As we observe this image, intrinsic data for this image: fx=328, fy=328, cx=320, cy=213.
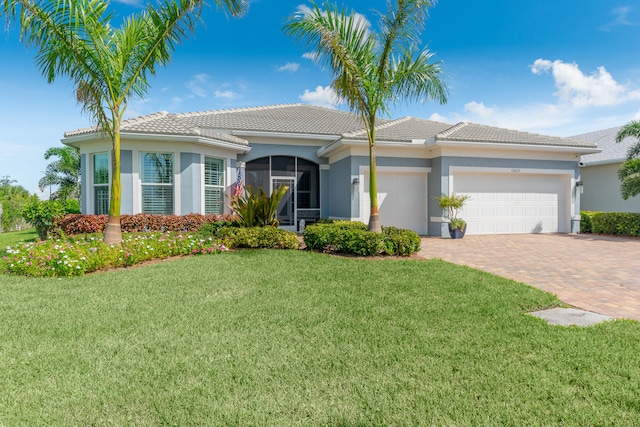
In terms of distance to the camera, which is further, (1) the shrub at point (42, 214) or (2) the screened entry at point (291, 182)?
(2) the screened entry at point (291, 182)

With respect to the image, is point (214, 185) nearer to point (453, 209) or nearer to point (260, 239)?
point (260, 239)

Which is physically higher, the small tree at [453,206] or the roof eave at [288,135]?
the roof eave at [288,135]

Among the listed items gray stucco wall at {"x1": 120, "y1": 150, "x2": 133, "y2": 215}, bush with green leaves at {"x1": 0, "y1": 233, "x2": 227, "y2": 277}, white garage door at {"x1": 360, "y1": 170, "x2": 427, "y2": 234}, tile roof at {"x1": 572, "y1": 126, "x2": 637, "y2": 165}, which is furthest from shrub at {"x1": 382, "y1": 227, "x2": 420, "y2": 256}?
tile roof at {"x1": 572, "y1": 126, "x2": 637, "y2": 165}

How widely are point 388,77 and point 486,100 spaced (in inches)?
305

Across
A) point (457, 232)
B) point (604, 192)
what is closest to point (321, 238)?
point (457, 232)

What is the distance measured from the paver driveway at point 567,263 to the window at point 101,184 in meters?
11.0

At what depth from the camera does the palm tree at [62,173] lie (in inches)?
824

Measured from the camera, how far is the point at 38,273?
6348 millimetres

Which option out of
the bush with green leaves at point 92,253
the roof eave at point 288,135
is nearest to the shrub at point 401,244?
the bush with green leaves at point 92,253

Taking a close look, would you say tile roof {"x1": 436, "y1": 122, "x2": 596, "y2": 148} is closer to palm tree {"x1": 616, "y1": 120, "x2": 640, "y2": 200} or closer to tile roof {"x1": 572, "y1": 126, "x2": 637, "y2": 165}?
palm tree {"x1": 616, "y1": 120, "x2": 640, "y2": 200}

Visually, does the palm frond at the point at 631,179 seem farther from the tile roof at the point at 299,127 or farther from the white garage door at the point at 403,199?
the white garage door at the point at 403,199

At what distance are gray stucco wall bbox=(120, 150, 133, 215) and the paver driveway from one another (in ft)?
32.1

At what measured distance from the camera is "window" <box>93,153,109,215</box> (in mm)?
11666

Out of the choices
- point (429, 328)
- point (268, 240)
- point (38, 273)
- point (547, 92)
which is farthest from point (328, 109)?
point (429, 328)
